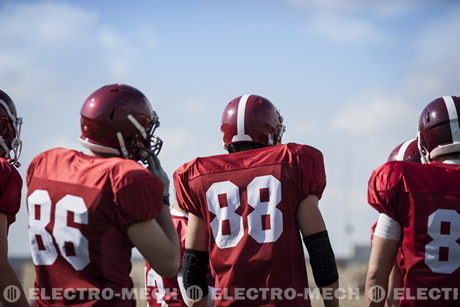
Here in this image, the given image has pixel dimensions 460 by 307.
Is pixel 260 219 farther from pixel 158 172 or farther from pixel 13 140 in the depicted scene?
pixel 13 140

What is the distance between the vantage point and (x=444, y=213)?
4117 millimetres

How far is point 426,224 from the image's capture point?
412 cm

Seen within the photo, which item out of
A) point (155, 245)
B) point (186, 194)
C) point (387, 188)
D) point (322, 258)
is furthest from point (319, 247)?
point (155, 245)

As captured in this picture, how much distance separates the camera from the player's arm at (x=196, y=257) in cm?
464

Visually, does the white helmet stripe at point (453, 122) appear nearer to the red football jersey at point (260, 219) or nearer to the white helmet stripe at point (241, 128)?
the red football jersey at point (260, 219)

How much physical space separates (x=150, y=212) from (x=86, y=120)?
753 mm

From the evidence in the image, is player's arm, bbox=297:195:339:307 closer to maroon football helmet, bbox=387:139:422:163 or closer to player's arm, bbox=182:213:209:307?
player's arm, bbox=182:213:209:307

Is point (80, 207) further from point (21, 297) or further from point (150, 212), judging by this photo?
point (21, 297)

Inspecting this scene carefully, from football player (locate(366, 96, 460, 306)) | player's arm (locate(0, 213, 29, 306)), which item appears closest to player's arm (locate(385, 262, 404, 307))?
football player (locate(366, 96, 460, 306))

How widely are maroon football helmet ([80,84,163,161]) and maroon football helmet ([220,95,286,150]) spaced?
2.85 ft

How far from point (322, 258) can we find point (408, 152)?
172cm

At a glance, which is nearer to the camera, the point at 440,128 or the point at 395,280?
the point at 440,128

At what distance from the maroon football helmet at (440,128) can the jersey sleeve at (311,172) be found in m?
0.69

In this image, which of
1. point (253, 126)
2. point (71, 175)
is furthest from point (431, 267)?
point (71, 175)
